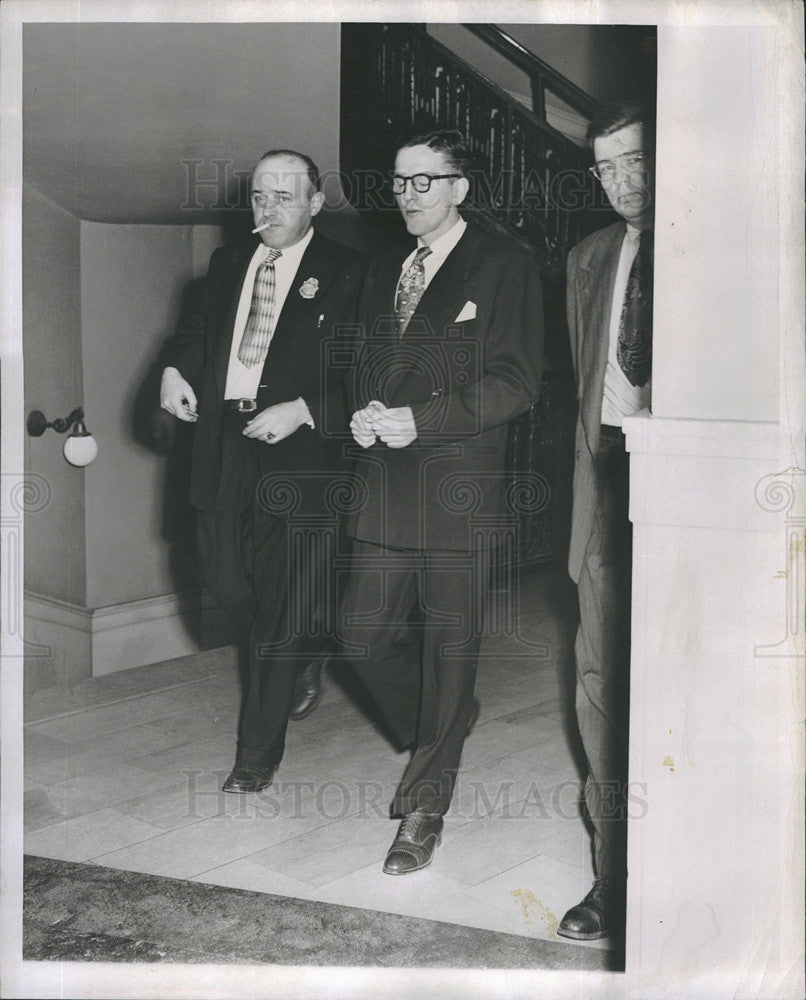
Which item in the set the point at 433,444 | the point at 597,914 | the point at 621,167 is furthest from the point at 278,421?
the point at 597,914

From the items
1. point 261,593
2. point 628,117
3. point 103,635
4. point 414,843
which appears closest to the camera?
point 628,117

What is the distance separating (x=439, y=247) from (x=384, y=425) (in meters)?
0.44

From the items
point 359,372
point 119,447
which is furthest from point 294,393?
point 119,447

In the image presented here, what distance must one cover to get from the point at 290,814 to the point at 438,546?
30.4 inches

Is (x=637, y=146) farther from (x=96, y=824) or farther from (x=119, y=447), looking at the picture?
(x=96, y=824)

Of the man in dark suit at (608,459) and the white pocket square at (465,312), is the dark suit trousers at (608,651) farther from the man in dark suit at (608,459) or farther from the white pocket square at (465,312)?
the white pocket square at (465,312)

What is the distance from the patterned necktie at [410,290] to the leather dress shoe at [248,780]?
3.73 ft

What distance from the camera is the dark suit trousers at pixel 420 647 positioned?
309 cm

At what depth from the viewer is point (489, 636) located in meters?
3.09

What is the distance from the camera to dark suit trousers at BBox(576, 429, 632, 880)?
2992 mm

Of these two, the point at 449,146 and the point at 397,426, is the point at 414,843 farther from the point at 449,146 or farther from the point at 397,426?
the point at 449,146

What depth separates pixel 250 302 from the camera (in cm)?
323

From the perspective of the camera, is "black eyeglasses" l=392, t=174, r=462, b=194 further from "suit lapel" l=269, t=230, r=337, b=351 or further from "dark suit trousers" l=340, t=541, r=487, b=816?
"dark suit trousers" l=340, t=541, r=487, b=816

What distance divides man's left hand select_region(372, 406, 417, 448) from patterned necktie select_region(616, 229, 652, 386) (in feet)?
1.67
